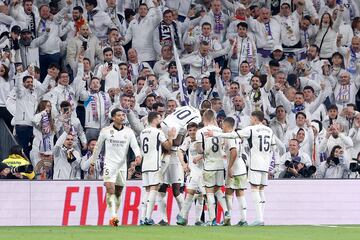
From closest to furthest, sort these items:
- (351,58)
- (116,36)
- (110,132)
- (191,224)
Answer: (110,132)
(191,224)
(116,36)
(351,58)

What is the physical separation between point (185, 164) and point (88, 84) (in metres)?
5.72

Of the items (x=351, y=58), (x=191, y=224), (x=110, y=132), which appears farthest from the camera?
(x=351, y=58)

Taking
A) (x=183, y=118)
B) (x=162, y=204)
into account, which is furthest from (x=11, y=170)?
(x=183, y=118)

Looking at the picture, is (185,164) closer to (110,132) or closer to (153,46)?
(110,132)

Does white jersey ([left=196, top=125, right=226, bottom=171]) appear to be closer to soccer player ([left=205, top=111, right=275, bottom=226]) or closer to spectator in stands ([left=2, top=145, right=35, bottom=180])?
soccer player ([left=205, top=111, right=275, bottom=226])

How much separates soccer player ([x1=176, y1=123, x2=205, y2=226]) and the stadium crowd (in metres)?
2.71

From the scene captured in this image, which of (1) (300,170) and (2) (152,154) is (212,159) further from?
(1) (300,170)

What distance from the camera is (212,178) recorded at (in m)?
24.9

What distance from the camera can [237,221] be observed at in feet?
89.8

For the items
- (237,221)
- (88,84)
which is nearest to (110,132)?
(237,221)

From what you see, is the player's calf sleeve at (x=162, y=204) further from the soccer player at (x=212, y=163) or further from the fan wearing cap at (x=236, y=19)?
the fan wearing cap at (x=236, y=19)

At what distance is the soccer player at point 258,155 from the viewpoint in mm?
24844

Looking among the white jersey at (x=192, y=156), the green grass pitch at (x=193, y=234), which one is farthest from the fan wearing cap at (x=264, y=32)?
the green grass pitch at (x=193, y=234)

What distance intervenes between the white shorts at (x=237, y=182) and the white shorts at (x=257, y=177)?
6.3 inches
